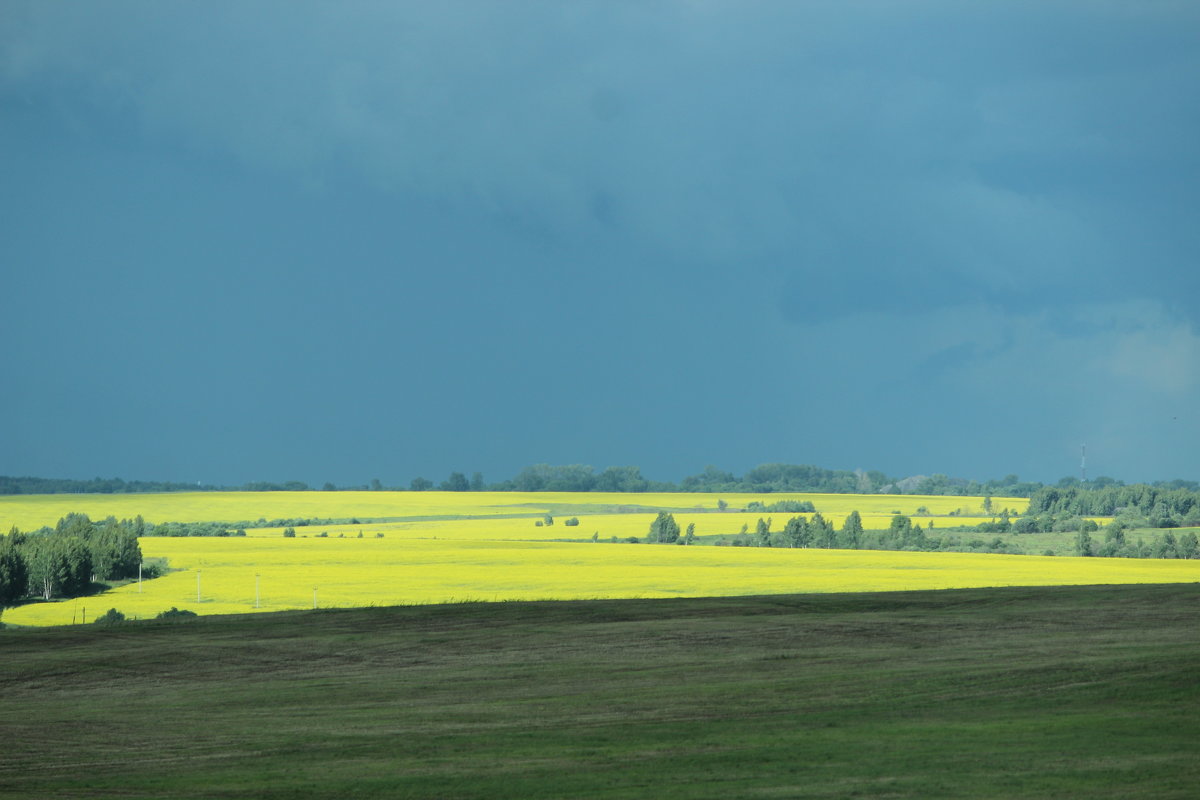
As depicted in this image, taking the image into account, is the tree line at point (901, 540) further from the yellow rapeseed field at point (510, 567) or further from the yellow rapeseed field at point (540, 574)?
the yellow rapeseed field at point (540, 574)

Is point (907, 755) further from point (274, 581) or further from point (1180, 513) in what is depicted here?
point (1180, 513)

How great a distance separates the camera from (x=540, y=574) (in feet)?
216

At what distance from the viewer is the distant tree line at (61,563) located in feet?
224

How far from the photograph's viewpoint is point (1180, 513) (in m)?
109

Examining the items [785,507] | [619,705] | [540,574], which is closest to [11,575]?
[540,574]

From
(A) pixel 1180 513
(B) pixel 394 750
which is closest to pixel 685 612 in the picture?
(B) pixel 394 750

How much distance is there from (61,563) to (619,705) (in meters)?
55.5

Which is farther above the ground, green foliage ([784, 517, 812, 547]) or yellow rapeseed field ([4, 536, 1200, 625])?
green foliage ([784, 517, 812, 547])

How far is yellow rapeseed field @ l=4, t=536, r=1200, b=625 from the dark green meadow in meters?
14.4

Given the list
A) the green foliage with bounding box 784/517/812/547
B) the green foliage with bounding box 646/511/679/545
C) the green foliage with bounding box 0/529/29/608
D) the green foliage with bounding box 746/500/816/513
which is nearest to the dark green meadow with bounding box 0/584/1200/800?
the green foliage with bounding box 0/529/29/608

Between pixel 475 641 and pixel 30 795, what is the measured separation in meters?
19.1

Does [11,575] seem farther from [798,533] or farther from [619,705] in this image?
[798,533]

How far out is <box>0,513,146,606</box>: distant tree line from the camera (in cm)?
6819

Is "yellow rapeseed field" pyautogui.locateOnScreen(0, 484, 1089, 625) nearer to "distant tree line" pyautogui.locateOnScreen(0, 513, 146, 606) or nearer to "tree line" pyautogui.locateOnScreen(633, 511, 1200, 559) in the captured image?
"distant tree line" pyautogui.locateOnScreen(0, 513, 146, 606)
